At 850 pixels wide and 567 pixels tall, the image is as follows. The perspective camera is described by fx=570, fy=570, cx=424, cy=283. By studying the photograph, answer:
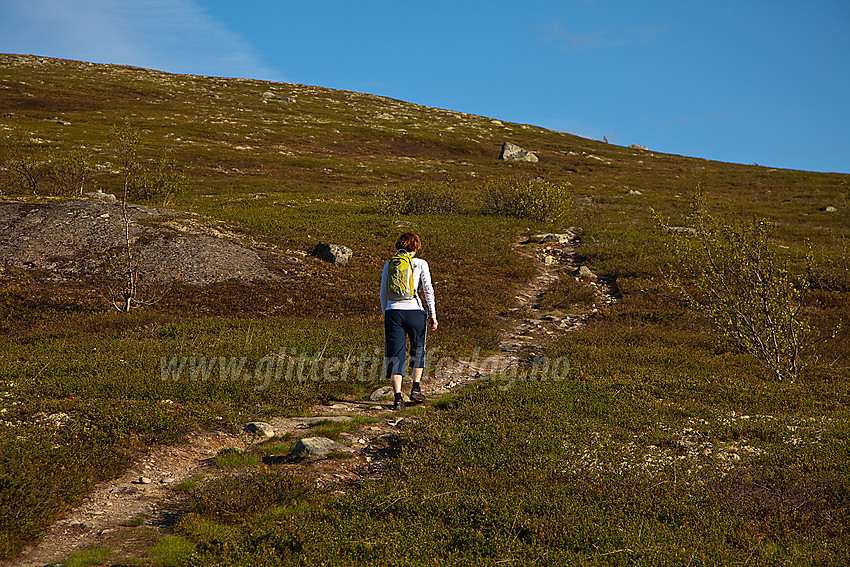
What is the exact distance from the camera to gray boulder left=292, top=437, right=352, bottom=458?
8.48m

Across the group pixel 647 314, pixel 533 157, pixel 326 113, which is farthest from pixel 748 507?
pixel 326 113

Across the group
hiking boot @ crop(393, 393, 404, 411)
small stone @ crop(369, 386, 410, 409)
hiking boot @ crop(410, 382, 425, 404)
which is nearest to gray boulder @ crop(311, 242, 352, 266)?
small stone @ crop(369, 386, 410, 409)

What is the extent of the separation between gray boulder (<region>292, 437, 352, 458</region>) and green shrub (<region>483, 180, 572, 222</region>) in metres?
34.4

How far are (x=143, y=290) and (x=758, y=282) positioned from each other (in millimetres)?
19237

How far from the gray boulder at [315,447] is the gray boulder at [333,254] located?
1678cm

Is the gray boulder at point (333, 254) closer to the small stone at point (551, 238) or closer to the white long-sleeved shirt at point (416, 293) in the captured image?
the small stone at point (551, 238)

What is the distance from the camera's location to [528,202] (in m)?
41.6

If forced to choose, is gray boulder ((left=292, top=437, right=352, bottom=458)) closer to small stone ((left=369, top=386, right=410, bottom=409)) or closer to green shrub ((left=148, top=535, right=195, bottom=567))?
green shrub ((left=148, top=535, right=195, bottom=567))

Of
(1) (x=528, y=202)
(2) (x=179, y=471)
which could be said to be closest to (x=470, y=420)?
(2) (x=179, y=471)

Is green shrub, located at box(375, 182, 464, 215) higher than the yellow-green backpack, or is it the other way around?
green shrub, located at box(375, 182, 464, 215)

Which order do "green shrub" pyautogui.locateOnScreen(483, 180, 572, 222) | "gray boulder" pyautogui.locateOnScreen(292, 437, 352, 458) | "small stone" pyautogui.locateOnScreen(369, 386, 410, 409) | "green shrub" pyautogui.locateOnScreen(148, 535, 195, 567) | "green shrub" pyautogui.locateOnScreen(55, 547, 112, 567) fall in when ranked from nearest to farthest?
"green shrub" pyautogui.locateOnScreen(55, 547, 112, 567)
"green shrub" pyautogui.locateOnScreen(148, 535, 195, 567)
"gray boulder" pyautogui.locateOnScreen(292, 437, 352, 458)
"small stone" pyautogui.locateOnScreen(369, 386, 410, 409)
"green shrub" pyautogui.locateOnScreen(483, 180, 572, 222)

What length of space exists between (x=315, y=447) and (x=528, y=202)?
3530 centimetres

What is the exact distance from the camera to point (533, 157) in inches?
3681

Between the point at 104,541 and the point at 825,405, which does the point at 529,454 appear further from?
the point at 825,405
